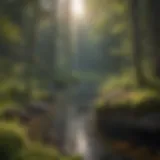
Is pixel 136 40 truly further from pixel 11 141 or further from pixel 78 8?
pixel 11 141

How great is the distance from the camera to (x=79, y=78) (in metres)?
1.54

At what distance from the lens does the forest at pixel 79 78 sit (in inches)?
58.1

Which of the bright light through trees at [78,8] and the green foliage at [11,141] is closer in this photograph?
the green foliage at [11,141]

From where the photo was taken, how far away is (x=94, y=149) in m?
1.48

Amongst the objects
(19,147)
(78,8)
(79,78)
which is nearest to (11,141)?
(19,147)

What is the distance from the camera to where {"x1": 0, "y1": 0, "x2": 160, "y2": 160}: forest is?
1.48m

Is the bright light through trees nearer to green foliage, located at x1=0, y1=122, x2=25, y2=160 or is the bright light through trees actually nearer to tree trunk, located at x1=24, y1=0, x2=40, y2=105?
tree trunk, located at x1=24, y1=0, x2=40, y2=105

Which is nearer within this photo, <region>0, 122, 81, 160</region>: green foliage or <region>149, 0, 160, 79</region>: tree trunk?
<region>0, 122, 81, 160</region>: green foliage

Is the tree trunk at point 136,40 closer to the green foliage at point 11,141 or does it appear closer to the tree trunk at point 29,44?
the tree trunk at point 29,44

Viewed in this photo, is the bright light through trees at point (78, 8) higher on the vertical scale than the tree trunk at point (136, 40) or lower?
higher

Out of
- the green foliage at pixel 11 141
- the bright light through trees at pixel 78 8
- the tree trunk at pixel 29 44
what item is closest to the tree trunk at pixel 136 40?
the bright light through trees at pixel 78 8

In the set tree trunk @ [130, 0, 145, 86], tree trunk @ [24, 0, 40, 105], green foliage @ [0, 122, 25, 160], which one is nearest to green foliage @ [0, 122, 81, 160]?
green foliage @ [0, 122, 25, 160]

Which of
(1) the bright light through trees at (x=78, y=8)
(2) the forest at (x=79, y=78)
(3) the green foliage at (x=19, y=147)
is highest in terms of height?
(1) the bright light through trees at (x=78, y=8)

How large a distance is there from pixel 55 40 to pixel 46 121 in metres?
0.34
